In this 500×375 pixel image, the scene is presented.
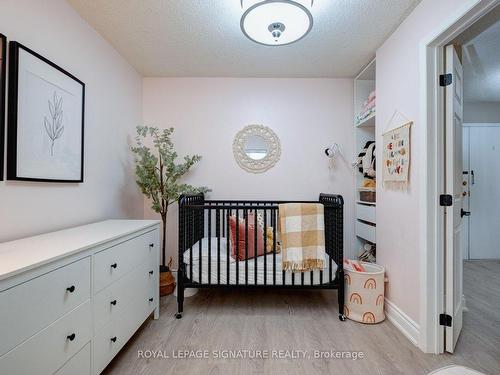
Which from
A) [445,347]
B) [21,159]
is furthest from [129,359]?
[445,347]

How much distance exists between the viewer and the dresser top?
2.75ft

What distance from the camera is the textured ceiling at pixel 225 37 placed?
Answer: 5.32ft

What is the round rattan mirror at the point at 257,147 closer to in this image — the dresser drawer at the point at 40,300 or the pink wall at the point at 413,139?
the pink wall at the point at 413,139

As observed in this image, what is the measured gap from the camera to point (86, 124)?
5.95 ft

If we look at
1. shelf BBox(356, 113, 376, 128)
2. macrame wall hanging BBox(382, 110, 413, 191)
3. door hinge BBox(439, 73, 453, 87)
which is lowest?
macrame wall hanging BBox(382, 110, 413, 191)

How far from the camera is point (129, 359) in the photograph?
56.4 inches

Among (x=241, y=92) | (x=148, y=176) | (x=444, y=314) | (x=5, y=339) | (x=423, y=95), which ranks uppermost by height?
(x=241, y=92)

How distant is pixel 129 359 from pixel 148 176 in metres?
1.39

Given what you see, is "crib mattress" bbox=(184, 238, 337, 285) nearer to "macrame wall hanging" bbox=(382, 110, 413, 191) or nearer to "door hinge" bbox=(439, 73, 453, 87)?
"macrame wall hanging" bbox=(382, 110, 413, 191)

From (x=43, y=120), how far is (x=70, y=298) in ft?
3.43

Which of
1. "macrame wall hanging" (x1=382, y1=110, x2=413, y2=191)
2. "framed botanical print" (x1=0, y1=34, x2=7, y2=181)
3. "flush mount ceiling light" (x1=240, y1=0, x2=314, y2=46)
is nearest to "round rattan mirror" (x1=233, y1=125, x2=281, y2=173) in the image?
"macrame wall hanging" (x1=382, y1=110, x2=413, y2=191)

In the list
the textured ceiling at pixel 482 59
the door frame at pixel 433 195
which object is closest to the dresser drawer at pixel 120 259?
the door frame at pixel 433 195

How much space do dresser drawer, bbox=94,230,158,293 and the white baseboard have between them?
1875 millimetres

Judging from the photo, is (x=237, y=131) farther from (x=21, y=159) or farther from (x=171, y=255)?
(x=21, y=159)
